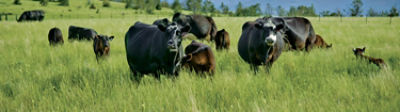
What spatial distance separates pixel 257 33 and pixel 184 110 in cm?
308

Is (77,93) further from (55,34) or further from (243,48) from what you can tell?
(55,34)

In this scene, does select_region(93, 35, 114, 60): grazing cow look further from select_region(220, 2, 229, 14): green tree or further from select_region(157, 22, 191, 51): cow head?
select_region(220, 2, 229, 14): green tree

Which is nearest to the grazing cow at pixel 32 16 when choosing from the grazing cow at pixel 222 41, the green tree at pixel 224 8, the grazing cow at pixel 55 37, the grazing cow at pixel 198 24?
the grazing cow at pixel 55 37

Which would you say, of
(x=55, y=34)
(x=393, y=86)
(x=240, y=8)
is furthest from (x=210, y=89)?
(x=240, y=8)

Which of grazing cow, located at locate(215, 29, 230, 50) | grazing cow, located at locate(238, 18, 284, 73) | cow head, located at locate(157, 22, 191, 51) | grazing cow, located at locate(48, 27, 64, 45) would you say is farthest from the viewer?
grazing cow, located at locate(48, 27, 64, 45)

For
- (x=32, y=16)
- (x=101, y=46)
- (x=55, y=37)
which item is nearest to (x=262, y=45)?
(x=101, y=46)

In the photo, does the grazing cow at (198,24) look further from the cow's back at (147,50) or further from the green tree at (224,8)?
the green tree at (224,8)

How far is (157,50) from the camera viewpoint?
3932mm

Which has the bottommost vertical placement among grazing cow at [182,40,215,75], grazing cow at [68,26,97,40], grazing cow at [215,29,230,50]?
grazing cow at [182,40,215,75]

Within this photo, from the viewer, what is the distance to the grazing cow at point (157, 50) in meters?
3.75

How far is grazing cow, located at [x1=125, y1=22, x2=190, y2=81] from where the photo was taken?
375cm

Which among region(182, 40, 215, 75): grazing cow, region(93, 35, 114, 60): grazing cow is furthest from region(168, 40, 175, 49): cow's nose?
region(93, 35, 114, 60): grazing cow

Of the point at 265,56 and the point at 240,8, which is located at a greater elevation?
the point at 240,8

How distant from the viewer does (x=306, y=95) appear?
3574mm
